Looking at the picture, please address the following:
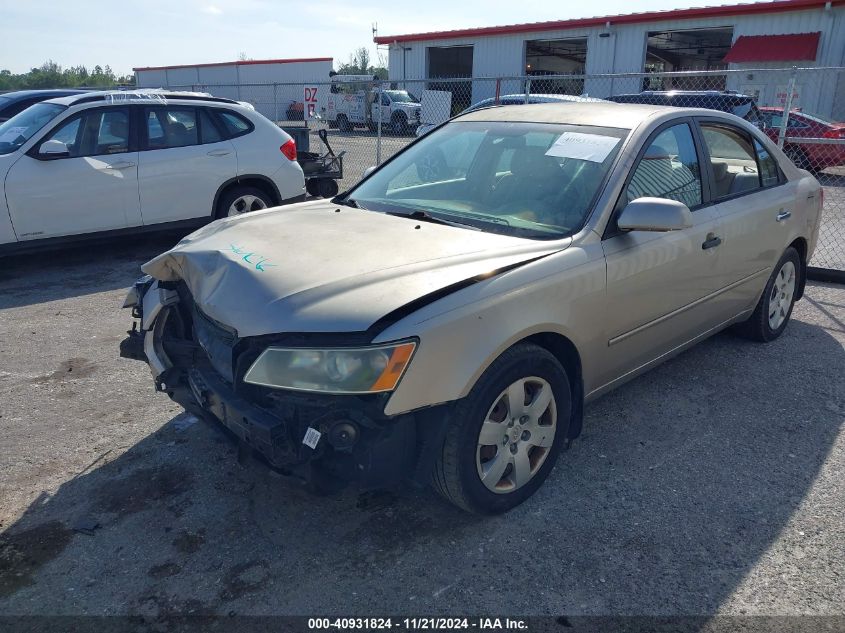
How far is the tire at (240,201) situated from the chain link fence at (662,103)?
2.07m

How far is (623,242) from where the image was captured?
11.2 feet

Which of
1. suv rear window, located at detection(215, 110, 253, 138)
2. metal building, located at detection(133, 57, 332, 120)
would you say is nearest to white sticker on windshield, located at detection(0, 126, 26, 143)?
suv rear window, located at detection(215, 110, 253, 138)

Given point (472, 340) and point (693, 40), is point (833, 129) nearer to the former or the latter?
point (472, 340)

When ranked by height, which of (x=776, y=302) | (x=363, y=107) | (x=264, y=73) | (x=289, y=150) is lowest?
(x=776, y=302)

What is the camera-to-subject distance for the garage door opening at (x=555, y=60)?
31984mm

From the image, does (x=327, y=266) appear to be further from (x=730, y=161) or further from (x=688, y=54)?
(x=688, y=54)

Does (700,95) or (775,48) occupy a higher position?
(775,48)

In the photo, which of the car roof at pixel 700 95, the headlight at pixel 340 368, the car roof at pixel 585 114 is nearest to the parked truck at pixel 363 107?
the car roof at pixel 700 95

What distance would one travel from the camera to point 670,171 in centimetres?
390

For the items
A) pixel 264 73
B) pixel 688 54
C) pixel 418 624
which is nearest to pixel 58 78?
pixel 264 73

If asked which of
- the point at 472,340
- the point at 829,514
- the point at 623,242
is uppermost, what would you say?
the point at 623,242

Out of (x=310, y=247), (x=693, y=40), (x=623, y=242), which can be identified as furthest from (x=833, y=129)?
(x=693, y=40)

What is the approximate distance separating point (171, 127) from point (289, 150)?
56.9 inches

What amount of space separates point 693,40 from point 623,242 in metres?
32.8
